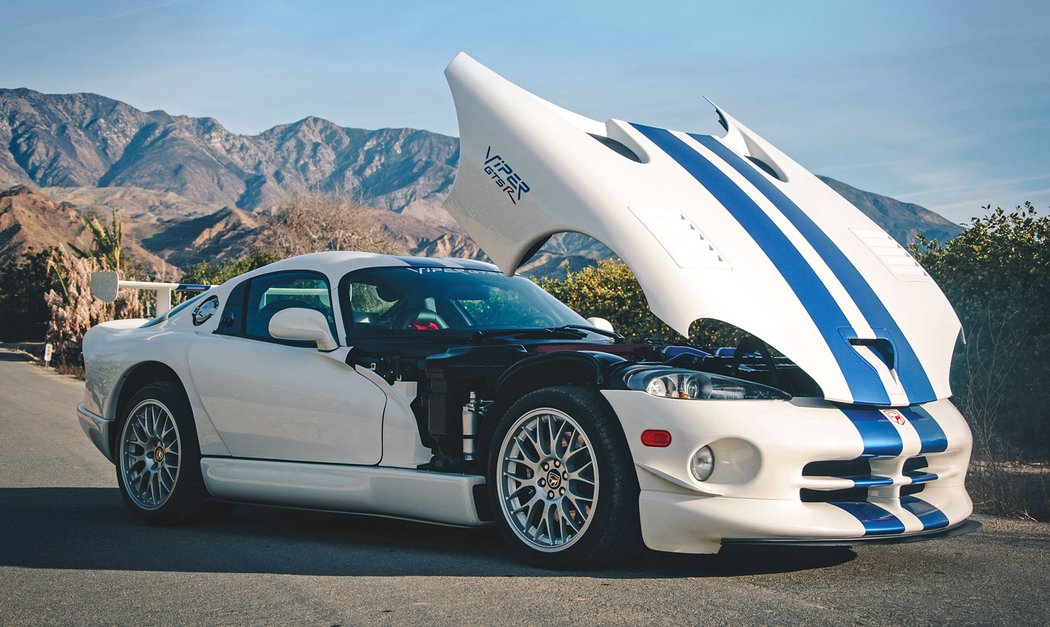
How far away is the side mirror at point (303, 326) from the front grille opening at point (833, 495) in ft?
9.04

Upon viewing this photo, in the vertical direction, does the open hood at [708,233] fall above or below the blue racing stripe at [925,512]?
above

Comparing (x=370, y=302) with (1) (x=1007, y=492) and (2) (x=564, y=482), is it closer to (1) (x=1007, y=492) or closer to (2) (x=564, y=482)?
(2) (x=564, y=482)

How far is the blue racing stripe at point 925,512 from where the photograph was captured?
493cm

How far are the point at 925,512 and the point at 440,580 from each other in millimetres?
2201

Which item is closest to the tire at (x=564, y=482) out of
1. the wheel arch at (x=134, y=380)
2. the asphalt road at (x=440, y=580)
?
the asphalt road at (x=440, y=580)

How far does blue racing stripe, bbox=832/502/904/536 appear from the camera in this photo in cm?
472

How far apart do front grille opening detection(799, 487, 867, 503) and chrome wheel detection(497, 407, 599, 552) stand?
3.05 feet

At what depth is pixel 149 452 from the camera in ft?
23.0

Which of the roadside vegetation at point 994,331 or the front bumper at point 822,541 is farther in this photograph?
the roadside vegetation at point 994,331

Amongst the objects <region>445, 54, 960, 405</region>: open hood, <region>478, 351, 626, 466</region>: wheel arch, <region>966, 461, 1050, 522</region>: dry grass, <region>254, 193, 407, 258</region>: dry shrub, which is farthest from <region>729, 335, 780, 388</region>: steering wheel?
<region>254, 193, 407, 258</region>: dry shrub

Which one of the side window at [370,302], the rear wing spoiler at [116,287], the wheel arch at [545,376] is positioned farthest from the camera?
the rear wing spoiler at [116,287]

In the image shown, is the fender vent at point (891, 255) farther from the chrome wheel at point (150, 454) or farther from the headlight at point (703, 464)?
the chrome wheel at point (150, 454)

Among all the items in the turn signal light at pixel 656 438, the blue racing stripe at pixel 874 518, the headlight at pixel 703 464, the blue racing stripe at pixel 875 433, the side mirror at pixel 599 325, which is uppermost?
the side mirror at pixel 599 325

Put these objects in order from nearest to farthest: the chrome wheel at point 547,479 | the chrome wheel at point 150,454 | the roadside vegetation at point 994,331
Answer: the chrome wheel at point 547,479, the chrome wheel at point 150,454, the roadside vegetation at point 994,331
